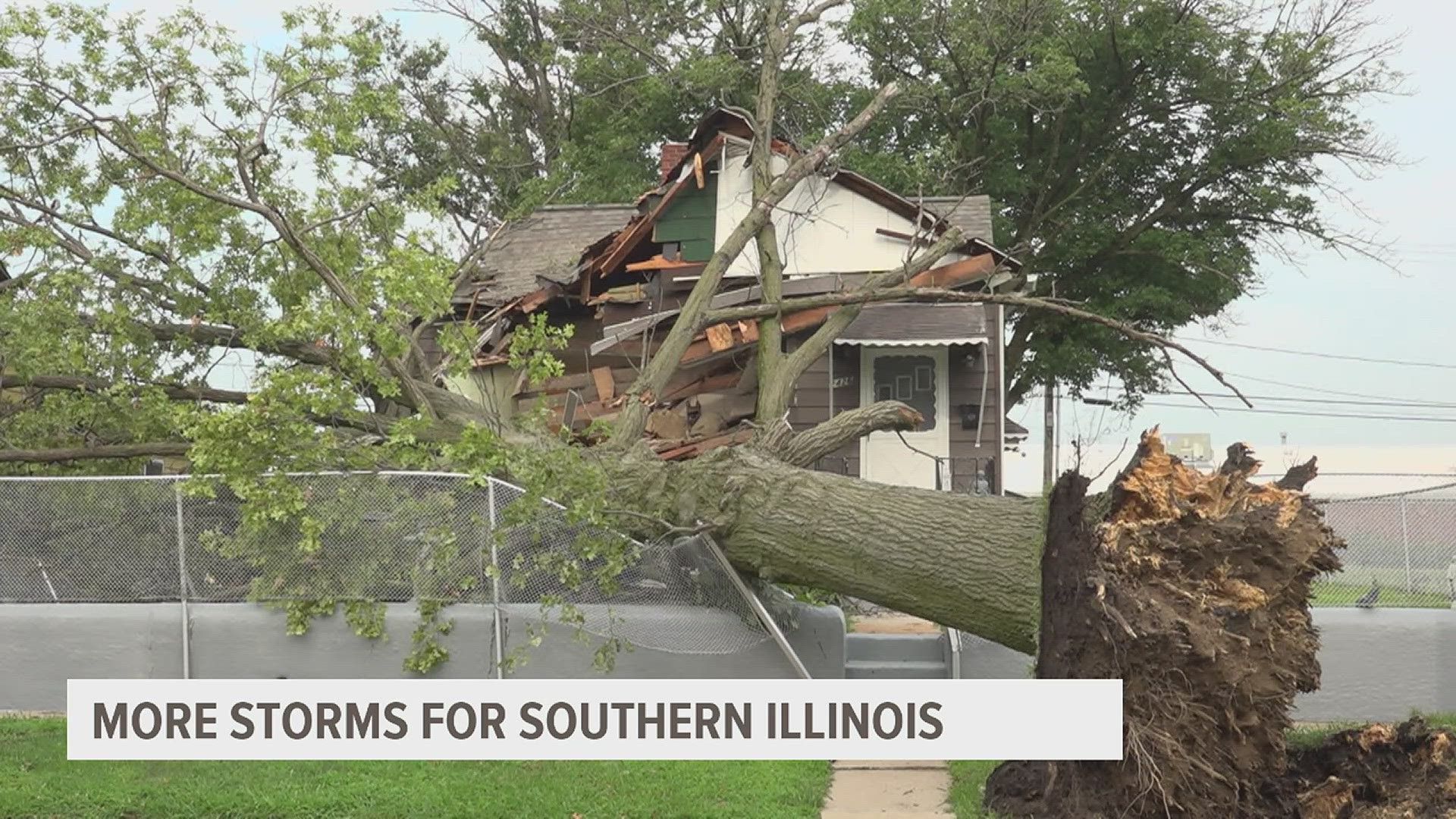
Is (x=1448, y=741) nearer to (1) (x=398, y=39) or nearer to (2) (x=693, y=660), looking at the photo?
(2) (x=693, y=660)

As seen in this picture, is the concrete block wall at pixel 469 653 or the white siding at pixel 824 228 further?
the white siding at pixel 824 228

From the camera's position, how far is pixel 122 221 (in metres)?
10.4

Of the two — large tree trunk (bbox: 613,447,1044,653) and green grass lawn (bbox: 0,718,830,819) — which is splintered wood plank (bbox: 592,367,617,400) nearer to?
large tree trunk (bbox: 613,447,1044,653)

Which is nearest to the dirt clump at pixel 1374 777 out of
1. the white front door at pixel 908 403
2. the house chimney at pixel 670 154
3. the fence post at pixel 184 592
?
the fence post at pixel 184 592

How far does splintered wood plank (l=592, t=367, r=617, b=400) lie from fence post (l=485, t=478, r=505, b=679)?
6416 mm

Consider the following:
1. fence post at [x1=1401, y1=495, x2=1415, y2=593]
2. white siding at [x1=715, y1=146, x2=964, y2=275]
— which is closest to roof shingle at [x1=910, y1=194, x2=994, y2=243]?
white siding at [x1=715, y1=146, x2=964, y2=275]

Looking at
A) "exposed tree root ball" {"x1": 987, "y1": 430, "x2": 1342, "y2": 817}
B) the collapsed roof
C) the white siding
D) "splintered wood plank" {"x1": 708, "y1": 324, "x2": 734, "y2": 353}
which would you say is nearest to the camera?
"exposed tree root ball" {"x1": 987, "y1": 430, "x2": 1342, "y2": 817}

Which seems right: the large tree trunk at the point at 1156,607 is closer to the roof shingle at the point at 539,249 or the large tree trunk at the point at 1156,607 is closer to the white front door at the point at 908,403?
the white front door at the point at 908,403

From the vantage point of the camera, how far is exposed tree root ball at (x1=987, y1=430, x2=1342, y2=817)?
6.25 meters

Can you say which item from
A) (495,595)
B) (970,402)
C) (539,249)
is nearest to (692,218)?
(539,249)

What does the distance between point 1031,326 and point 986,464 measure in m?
12.8

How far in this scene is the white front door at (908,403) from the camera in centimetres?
1580

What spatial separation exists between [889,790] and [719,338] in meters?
7.55

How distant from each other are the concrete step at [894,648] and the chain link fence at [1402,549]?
2.92 meters
